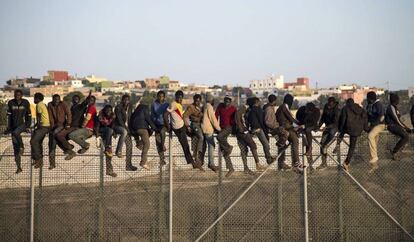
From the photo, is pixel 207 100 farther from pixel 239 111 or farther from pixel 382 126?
pixel 382 126

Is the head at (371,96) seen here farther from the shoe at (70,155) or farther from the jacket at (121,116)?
the shoe at (70,155)

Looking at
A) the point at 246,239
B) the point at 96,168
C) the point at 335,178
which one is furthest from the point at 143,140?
the point at 335,178

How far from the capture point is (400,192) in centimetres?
1221

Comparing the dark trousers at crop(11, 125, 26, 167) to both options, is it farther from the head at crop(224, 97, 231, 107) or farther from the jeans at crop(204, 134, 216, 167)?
the head at crop(224, 97, 231, 107)

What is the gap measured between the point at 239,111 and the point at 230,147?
2.62 feet

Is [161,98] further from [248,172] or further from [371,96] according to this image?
[371,96]

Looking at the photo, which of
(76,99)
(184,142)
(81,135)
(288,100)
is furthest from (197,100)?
(76,99)

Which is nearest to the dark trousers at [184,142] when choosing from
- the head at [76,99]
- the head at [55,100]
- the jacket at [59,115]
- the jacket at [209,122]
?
the jacket at [209,122]

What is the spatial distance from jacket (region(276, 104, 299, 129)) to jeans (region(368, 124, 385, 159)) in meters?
1.48

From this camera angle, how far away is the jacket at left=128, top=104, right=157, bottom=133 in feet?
40.3

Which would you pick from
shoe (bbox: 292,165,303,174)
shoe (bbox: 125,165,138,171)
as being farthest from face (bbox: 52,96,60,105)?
shoe (bbox: 292,165,303,174)

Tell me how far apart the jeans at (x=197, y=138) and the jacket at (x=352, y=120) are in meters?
2.78

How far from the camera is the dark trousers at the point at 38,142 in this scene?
12125 millimetres

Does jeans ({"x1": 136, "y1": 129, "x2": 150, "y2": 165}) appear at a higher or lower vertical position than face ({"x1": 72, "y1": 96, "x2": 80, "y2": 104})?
lower
